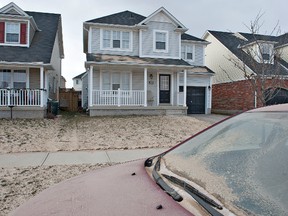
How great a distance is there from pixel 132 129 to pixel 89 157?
17.0ft

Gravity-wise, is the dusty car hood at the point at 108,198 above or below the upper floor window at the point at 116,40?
below

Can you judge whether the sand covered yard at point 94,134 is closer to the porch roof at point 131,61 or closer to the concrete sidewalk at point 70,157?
the concrete sidewalk at point 70,157

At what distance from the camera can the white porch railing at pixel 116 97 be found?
17969 mm

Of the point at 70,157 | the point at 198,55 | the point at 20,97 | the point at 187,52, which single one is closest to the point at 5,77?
the point at 20,97

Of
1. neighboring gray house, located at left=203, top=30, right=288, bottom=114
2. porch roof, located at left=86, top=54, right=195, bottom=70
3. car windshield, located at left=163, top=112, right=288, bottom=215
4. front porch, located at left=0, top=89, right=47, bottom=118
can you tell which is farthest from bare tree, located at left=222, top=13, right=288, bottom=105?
front porch, located at left=0, top=89, right=47, bottom=118

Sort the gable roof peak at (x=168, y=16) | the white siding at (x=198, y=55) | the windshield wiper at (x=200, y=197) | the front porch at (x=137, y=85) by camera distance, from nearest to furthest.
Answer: the windshield wiper at (x=200, y=197) → the front porch at (x=137, y=85) → the gable roof peak at (x=168, y=16) → the white siding at (x=198, y=55)

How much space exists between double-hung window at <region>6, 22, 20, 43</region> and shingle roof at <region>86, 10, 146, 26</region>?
4.96 m

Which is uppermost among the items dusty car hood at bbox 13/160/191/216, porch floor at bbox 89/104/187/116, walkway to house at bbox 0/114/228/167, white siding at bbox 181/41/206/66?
white siding at bbox 181/41/206/66

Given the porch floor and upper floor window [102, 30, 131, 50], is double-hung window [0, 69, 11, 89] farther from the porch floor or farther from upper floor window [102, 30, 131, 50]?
upper floor window [102, 30, 131, 50]

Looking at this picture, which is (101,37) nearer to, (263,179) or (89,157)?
(89,157)

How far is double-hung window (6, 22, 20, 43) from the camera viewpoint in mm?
18203

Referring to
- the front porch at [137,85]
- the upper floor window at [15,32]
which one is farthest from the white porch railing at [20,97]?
the upper floor window at [15,32]

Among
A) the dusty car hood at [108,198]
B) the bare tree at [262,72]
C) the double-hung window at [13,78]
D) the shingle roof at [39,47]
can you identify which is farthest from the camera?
the double-hung window at [13,78]

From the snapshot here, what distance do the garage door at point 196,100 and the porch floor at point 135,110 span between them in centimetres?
359
